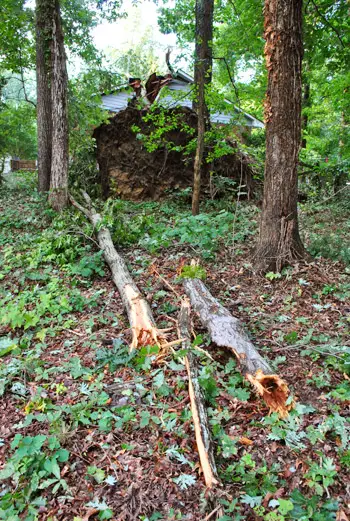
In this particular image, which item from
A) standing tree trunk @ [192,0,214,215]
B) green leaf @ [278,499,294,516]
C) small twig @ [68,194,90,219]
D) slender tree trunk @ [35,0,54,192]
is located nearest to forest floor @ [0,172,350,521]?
green leaf @ [278,499,294,516]

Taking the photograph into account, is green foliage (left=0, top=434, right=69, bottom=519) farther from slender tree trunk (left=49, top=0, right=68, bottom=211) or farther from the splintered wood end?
slender tree trunk (left=49, top=0, right=68, bottom=211)

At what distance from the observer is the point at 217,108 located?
7.10 meters

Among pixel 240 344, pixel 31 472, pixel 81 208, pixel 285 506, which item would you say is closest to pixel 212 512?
pixel 285 506

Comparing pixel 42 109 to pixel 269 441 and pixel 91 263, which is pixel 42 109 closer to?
pixel 91 263

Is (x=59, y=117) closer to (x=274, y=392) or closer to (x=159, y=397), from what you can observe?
(x=159, y=397)

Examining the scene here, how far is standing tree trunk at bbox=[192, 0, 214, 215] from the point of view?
21.7ft

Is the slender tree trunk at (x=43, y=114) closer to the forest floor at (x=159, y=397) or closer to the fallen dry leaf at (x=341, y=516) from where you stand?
the forest floor at (x=159, y=397)

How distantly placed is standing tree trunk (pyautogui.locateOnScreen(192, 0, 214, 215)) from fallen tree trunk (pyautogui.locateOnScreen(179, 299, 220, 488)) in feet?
13.9

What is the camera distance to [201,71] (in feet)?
20.7

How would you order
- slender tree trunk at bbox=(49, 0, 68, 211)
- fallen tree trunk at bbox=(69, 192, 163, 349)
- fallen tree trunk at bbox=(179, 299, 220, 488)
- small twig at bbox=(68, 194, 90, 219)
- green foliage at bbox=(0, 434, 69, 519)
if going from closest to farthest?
1. green foliage at bbox=(0, 434, 69, 519)
2. fallen tree trunk at bbox=(179, 299, 220, 488)
3. fallen tree trunk at bbox=(69, 192, 163, 349)
4. small twig at bbox=(68, 194, 90, 219)
5. slender tree trunk at bbox=(49, 0, 68, 211)

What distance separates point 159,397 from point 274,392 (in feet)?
3.09

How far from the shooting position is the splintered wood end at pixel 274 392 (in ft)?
8.62

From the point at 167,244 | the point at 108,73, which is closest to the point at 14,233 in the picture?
the point at 167,244

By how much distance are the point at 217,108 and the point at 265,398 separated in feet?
20.2
